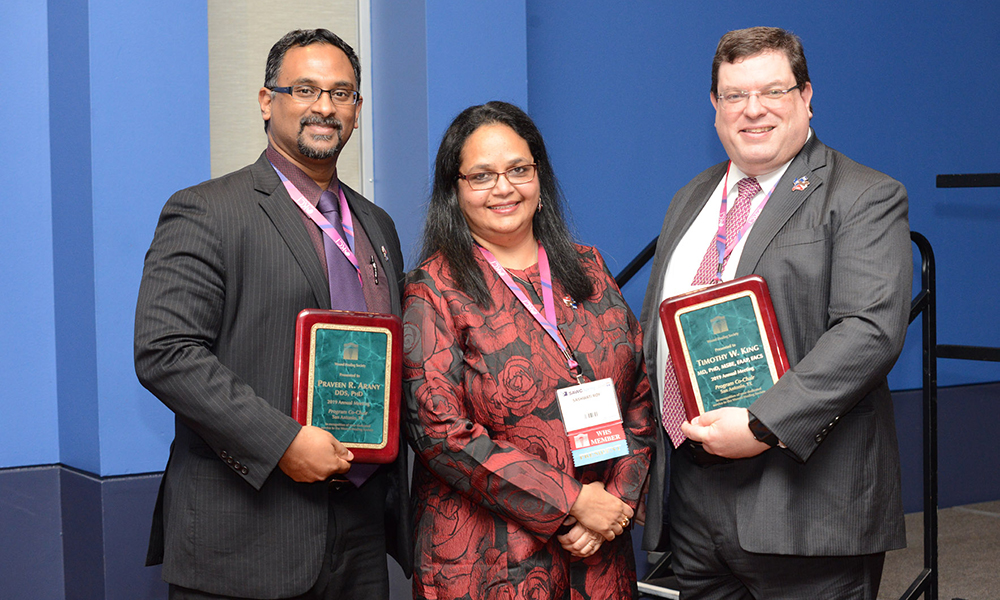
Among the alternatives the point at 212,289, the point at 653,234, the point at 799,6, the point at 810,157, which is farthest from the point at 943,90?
the point at 212,289

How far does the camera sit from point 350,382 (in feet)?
6.73

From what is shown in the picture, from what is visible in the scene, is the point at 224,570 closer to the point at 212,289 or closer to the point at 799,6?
the point at 212,289

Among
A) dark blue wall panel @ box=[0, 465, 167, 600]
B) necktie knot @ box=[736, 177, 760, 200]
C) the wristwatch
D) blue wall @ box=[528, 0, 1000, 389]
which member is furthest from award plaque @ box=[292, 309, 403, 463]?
blue wall @ box=[528, 0, 1000, 389]

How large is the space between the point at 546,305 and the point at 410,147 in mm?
1955

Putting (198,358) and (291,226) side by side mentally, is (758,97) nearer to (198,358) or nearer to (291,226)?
(291,226)

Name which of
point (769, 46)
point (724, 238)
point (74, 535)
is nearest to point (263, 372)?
point (724, 238)

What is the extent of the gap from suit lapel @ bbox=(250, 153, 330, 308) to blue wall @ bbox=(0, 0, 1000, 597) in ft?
4.23

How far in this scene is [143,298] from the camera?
6.73 ft

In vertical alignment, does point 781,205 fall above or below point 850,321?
above

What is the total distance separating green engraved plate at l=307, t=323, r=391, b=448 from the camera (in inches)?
80.0

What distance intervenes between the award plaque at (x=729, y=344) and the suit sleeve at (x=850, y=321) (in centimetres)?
6

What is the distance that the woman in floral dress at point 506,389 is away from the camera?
2.12 meters

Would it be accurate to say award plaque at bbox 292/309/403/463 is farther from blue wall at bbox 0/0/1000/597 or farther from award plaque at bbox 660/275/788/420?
blue wall at bbox 0/0/1000/597

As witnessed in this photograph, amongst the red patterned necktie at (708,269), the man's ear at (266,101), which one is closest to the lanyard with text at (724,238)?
the red patterned necktie at (708,269)
